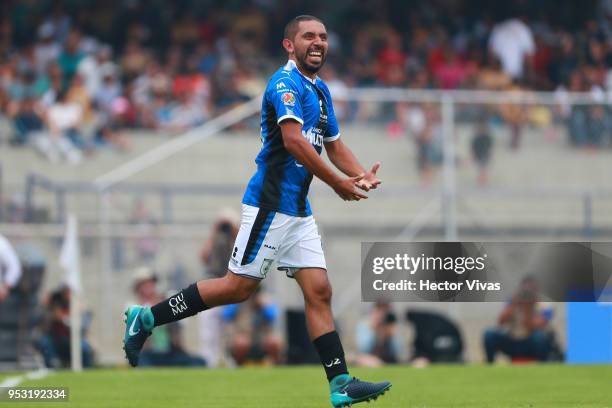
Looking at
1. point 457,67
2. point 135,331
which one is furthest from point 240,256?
point 457,67

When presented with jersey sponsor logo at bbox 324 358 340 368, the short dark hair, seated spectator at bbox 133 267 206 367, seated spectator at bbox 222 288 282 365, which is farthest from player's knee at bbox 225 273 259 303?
seated spectator at bbox 222 288 282 365

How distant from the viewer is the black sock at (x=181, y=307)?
9.02 m

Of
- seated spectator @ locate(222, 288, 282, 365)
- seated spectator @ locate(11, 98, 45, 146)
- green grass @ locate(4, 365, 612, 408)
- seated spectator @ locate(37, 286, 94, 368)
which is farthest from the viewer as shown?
seated spectator @ locate(11, 98, 45, 146)

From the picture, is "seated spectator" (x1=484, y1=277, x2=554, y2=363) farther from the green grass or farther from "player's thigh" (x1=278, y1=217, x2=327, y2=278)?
"player's thigh" (x1=278, y1=217, x2=327, y2=278)

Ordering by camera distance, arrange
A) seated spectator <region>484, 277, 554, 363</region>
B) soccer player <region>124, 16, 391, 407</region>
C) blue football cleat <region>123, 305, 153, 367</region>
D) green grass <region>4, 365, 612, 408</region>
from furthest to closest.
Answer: seated spectator <region>484, 277, 554, 363</region> < green grass <region>4, 365, 612, 408</region> < blue football cleat <region>123, 305, 153, 367</region> < soccer player <region>124, 16, 391, 407</region>

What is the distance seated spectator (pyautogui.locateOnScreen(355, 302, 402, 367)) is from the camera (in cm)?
1619

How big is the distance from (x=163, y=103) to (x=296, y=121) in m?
13.5

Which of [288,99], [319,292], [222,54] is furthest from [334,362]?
[222,54]

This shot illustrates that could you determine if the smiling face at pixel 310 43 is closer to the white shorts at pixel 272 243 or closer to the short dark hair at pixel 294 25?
the short dark hair at pixel 294 25

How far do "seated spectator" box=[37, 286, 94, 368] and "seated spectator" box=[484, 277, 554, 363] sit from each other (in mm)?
4819

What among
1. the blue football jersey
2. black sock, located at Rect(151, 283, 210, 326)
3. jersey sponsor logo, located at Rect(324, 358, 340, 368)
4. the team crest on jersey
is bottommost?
jersey sponsor logo, located at Rect(324, 358, 340, 368)

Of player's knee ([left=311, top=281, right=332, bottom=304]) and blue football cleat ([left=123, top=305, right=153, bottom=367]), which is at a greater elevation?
player's knee ([left=311, top=281, right=332, bottom=304])

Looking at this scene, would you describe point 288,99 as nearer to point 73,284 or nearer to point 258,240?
point 258,240

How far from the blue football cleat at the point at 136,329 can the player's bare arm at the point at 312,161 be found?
1614 millimetres
